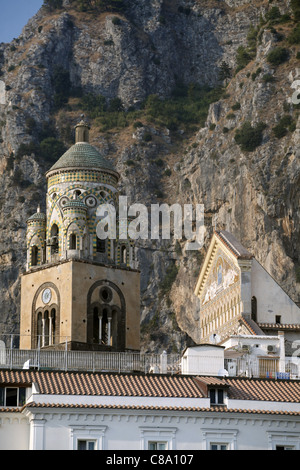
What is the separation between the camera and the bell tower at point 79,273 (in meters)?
68.9

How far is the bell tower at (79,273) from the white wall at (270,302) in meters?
7.37

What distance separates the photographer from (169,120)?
568 feet

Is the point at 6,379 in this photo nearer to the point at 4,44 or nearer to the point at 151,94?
the point at 151,94

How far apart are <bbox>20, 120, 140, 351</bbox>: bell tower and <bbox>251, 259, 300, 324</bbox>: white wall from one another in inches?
290

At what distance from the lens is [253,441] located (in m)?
46.0

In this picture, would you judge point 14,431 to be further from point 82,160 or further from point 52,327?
point 82,160

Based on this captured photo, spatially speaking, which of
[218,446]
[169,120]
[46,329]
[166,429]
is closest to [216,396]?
[218,446]

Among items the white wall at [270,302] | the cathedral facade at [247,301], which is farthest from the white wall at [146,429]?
the white wall at [270,302]

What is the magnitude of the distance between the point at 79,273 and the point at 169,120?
105756mm

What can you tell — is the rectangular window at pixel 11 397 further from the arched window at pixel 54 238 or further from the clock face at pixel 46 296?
the arched window at pixel 54 238

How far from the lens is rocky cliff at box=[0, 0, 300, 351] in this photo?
135250mm

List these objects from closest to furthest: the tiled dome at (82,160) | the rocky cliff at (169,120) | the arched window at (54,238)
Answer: the arched window at (54,238)
the tiled dome at (82,160)
the rocky cliff at (169,120)

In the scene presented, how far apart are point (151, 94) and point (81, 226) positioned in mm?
111738
